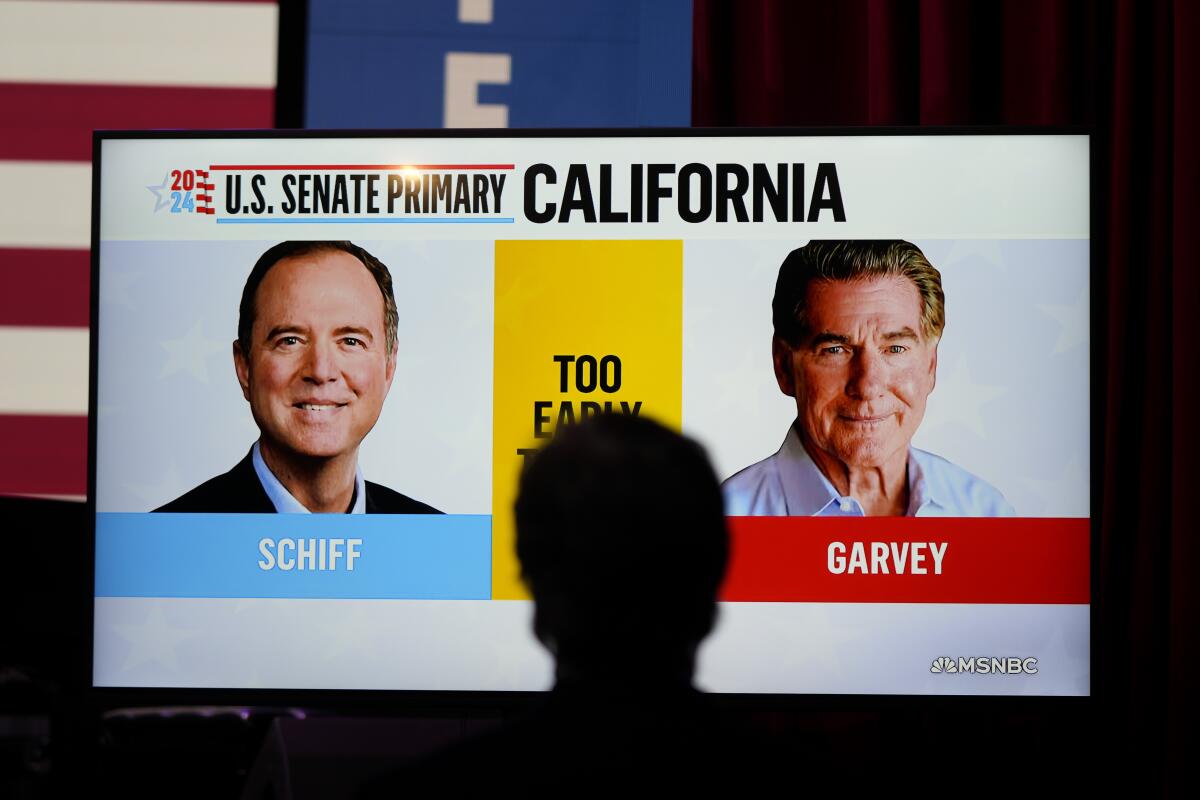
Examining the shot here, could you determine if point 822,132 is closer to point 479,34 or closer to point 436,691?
point 479,34

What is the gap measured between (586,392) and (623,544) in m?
1.31

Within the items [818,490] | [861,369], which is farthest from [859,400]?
[818,490]

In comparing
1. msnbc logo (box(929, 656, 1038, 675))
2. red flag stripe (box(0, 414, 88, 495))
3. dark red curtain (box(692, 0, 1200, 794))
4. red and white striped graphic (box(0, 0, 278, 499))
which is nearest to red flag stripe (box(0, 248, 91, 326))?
red and white striped graphic (box(0, 0, 278, 499))

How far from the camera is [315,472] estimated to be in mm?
2215

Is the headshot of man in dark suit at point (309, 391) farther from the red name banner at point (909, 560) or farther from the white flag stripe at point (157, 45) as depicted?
the white flag stripe at point (157, 45)

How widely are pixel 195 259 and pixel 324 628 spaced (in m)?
0.71

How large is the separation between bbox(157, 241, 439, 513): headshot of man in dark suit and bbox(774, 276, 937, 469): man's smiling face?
2.43 ft

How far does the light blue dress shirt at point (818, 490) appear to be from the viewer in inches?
85.6

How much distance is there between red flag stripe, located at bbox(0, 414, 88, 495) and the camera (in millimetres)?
2721

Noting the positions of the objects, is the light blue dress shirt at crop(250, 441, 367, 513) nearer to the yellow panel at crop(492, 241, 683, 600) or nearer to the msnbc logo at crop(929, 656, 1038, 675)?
the yellow panel at crop(492, 241, 683, 600)

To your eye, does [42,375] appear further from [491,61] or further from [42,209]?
[491,61]

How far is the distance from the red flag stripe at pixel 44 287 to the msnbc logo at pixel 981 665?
196cm

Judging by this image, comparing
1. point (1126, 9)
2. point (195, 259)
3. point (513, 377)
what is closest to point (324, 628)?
point (513, 377)

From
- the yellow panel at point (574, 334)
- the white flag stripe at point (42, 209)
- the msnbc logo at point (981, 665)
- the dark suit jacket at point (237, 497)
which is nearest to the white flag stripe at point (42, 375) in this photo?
the white flag stripe at point (42, 209)
